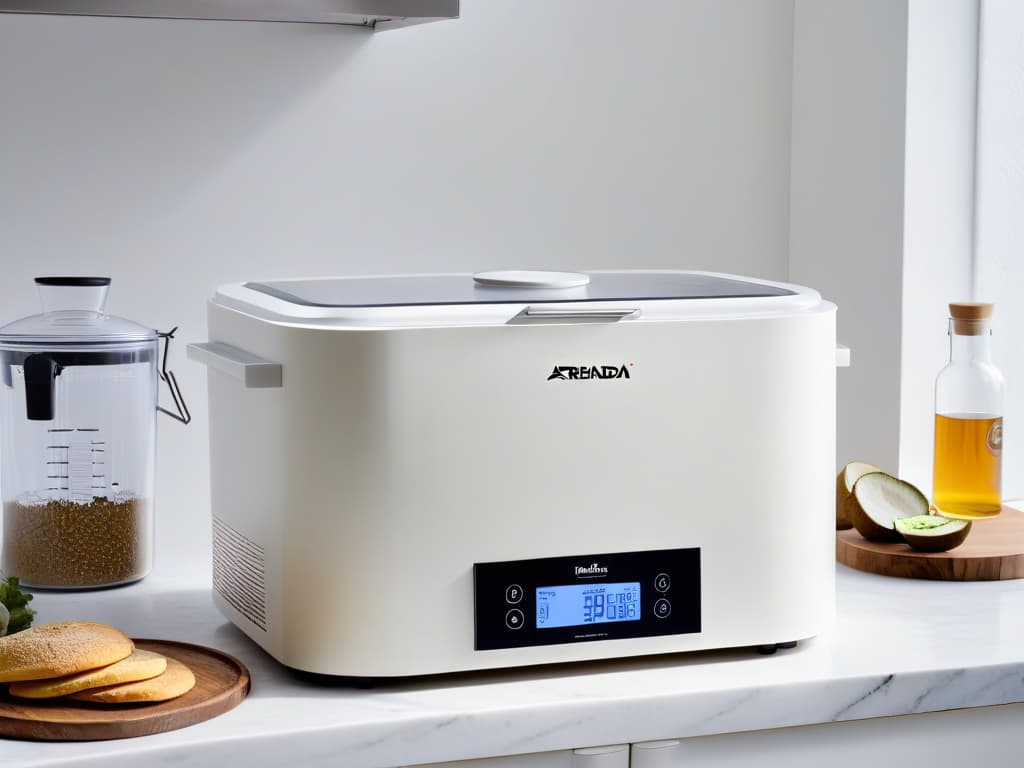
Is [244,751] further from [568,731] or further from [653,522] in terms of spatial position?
[653,522]

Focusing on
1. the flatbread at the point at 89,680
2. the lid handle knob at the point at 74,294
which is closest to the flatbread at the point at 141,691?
the flatbread at the point at 89,680

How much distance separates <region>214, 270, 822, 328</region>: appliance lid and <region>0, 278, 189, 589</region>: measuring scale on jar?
0.19 meters

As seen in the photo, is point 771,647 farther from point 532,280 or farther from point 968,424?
point 968,424

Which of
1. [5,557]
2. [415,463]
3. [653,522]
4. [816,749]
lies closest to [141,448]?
[5,557]

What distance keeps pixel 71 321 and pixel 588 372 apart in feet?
1.85

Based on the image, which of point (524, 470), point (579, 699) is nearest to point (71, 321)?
point (524, 470)

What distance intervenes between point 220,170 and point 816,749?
882 mm

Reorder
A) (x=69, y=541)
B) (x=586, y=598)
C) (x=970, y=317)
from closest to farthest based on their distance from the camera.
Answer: (x=586, y=598), (x=69, y=541), (x=970, y=317)

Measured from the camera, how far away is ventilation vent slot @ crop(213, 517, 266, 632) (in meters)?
1.11

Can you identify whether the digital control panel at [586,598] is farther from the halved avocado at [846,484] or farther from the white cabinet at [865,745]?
the halved avocado at [846,484]

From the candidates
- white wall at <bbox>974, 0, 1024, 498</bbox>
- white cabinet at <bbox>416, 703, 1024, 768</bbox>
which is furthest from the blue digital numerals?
white wall at <bbox>974, 0, 1024, 498</bbox>

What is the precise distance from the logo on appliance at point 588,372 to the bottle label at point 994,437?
2.03ft

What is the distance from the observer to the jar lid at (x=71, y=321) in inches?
50.6

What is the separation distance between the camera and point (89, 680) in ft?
3.20
